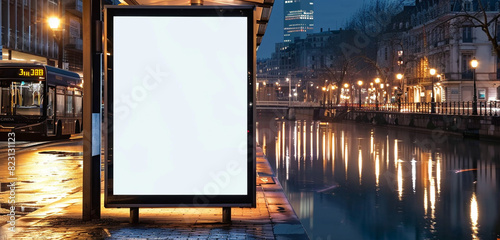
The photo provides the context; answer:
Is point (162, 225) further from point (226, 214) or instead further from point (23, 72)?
point (23, 72)

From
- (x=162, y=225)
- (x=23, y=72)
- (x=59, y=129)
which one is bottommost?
(x=162, y=225)

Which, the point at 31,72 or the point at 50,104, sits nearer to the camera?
the point at 31,72

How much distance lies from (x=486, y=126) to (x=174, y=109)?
31589 millimetres

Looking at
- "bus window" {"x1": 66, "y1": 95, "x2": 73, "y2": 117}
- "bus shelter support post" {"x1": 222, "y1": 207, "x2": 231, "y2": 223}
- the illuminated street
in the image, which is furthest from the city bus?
"bus shelter support post" {"x1": 222, "y1": 207, "x2": 231, "y2": 223}

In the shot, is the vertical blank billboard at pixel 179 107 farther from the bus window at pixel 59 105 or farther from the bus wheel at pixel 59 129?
the bus wheel at pixel 59 129

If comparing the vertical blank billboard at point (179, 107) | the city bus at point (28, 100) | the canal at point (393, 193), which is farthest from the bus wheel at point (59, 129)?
the vertical blank billboard at point (179, 107)

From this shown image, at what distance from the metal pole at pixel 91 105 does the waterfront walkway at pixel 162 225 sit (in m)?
0.42

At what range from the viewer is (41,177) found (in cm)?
1563

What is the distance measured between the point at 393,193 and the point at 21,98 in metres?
20.4

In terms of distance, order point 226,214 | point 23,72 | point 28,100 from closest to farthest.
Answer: point 226,214, point 23,72, point 28,100

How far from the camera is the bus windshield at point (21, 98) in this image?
29.2m

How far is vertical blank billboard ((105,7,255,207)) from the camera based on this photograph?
7.99 meters

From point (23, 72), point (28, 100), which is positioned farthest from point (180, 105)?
point (28, 100)

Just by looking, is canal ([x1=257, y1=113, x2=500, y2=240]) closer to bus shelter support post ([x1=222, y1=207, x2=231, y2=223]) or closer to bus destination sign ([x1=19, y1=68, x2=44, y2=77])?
bus shelter support post ([x1=222, y1=207, x2=231, y2=223])
